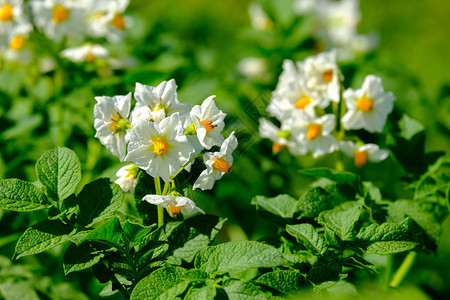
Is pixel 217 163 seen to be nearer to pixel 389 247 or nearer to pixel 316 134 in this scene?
pixel 389 247

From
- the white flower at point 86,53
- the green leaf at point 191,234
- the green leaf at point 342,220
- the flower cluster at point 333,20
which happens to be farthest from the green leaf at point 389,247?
the flower cluster at point 333,20

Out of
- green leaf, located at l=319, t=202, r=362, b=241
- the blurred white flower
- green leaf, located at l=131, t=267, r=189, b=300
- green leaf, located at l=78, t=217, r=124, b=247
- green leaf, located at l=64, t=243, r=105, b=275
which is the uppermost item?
green leaf, located at l=319, t=202, r=362, b=241

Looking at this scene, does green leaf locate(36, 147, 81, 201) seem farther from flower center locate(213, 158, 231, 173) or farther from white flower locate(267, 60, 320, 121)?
white flower locate(267, 60, 320, 121)

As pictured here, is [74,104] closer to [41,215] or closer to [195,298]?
[41,215]

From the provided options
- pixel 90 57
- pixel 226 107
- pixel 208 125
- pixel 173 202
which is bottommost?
pixel 226 107

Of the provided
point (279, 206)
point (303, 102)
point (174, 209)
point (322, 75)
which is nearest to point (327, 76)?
point (322, 75)

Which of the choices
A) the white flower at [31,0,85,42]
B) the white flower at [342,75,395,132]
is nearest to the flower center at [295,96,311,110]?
the white flower at [342,75,395,132]

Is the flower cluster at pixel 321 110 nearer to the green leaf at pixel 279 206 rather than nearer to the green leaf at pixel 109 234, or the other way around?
the green leaf at pixel 279 206
